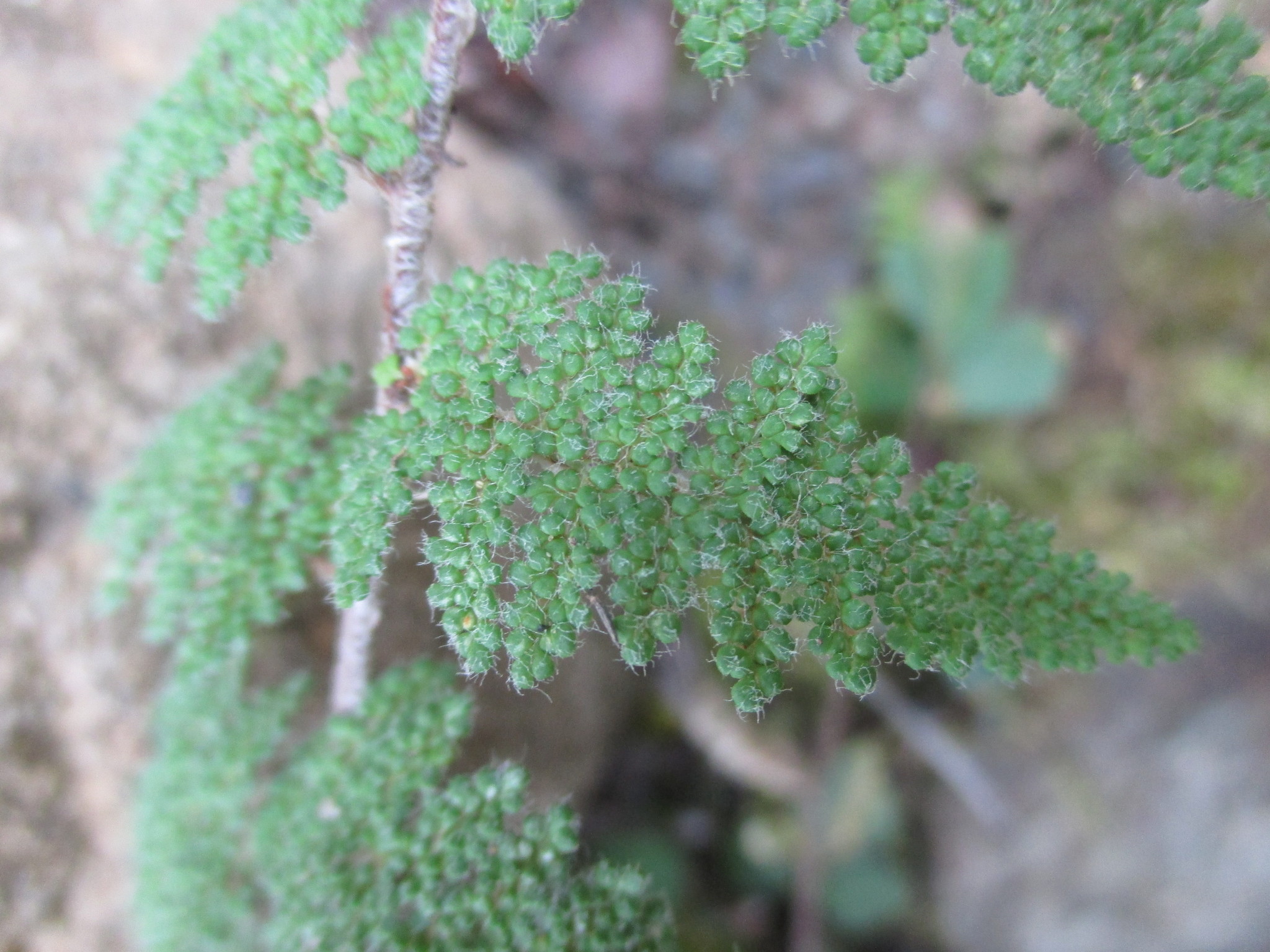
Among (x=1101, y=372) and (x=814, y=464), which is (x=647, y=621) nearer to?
(x=814, y=464)

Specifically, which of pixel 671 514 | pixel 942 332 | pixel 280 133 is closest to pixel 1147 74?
pixel 671 514

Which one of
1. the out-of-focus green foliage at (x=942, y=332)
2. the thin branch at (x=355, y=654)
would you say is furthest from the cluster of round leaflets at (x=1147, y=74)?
the out-of-focus green foliage at (x=942, y=332)

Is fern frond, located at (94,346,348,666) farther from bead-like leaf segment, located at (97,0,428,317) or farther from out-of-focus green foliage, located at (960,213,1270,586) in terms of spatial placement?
out-of-focus green foliage, located at (960,213,1270,586)

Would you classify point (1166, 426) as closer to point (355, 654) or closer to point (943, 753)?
point (943, 753)

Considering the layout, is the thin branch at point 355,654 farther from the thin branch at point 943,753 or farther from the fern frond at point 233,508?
the thin branch at point 943,753

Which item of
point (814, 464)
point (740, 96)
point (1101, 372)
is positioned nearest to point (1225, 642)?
point (1101, 372)
